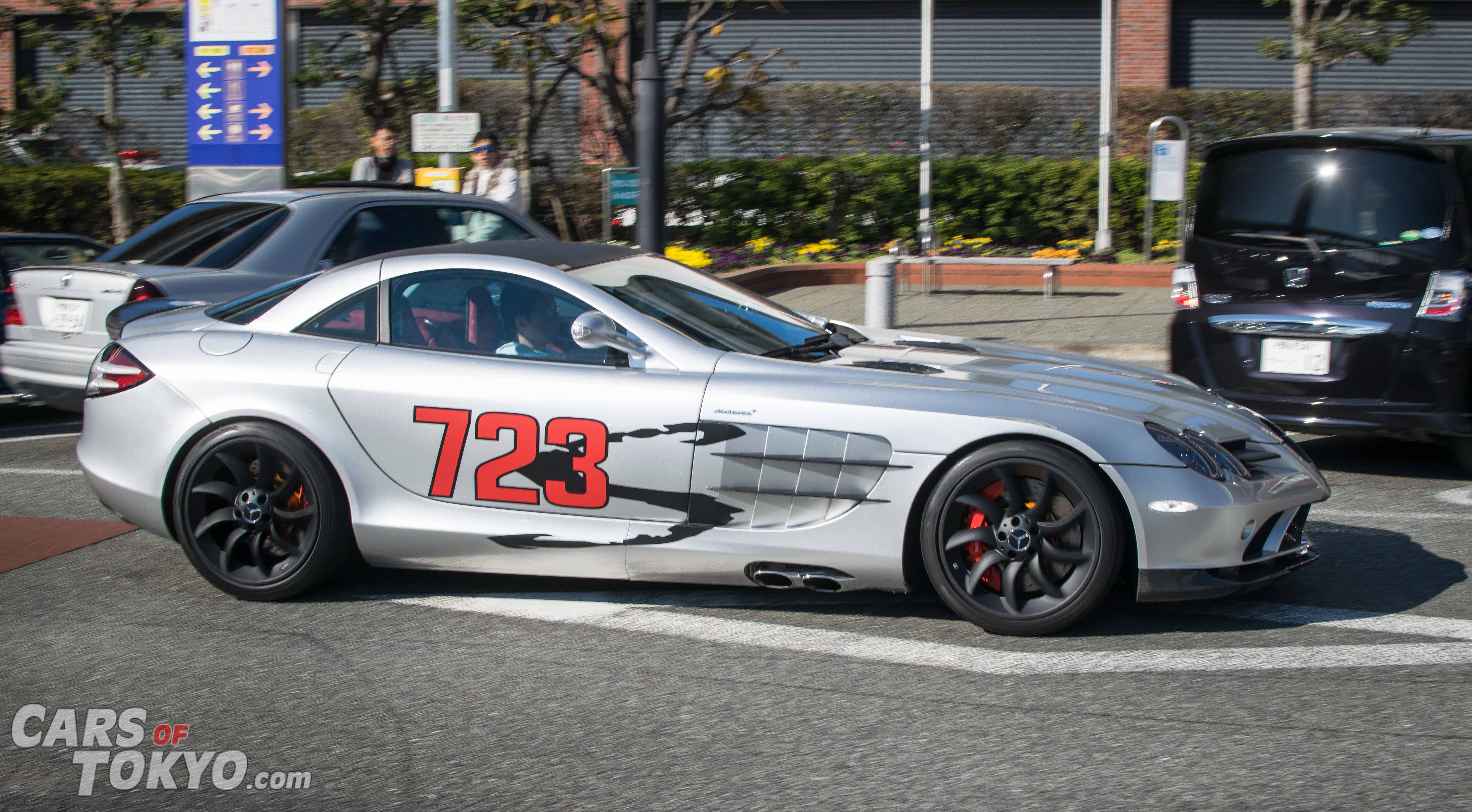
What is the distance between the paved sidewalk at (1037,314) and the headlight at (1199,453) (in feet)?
19.8

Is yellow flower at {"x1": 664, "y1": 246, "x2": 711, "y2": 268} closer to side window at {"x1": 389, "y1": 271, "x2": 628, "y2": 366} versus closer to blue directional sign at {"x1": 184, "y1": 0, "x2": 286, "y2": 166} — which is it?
blue directional sign at {"x1": 184, "y1": 0, "x2": 286, "y2": 166}

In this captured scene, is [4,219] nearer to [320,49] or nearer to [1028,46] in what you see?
[320,49]

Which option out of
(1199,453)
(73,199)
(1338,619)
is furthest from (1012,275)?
(73,199)

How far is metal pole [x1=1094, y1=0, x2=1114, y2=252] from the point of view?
1647 cm

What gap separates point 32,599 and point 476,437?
1.85 metres

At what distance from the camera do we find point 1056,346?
1098 centimetres

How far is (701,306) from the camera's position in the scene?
5035 mm

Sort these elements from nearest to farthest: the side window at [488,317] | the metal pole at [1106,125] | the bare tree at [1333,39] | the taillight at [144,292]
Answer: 1. the side window at [488,317]
2. the taillight at [144,292]
3. the bare tree at [1333,39]
4. the metal pole at [1106,125]

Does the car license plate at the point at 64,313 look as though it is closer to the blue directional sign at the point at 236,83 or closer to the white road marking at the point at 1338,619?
the blue directional sign at the point at 236,83

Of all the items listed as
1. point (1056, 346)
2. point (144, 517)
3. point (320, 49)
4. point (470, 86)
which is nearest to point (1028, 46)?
point (470, 86)

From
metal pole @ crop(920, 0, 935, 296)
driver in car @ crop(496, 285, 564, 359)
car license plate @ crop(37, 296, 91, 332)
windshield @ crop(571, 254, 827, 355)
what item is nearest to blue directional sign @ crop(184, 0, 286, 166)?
car license plate @ crop(37, 296, 91, 332)

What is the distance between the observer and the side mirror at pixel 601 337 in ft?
14.9

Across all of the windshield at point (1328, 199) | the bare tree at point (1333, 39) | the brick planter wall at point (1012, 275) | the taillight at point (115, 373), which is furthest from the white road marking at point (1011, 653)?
the bare tree at point (1333, 39)

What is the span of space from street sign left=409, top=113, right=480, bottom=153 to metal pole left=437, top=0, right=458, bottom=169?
704mm
